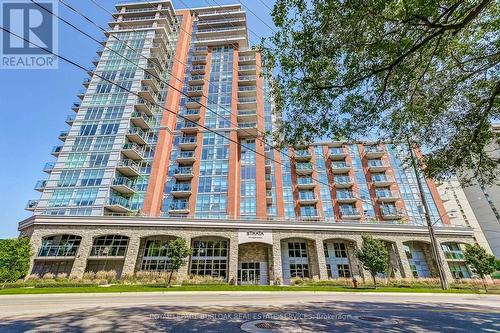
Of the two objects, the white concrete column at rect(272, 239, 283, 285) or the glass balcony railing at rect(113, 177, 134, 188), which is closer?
the white concrete column at rect(272, 239, 283, 285)

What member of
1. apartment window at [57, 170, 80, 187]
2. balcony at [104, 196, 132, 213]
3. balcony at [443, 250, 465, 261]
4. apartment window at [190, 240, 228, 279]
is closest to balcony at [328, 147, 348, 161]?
balcony at [443, 250, 465, 261]

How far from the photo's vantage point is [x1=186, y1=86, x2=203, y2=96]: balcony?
5050cm

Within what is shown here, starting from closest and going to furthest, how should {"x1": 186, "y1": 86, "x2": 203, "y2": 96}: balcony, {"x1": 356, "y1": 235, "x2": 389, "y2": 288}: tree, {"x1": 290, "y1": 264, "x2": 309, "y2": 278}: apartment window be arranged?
{"x1": 356, "y1": 235, "x2": 389, "y2": 288}: tree
{"x1": 290, "y1": 264, "x2": 309, "y2": 278}: apartment window
{"x1": 186, "y1": 86, "x2": 203, "y2": 96}: balcony

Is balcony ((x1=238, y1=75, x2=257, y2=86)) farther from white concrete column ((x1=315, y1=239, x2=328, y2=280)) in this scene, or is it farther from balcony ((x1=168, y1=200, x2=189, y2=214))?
white concrete column ((x1=315, y1=239, x2=328, y2=280))

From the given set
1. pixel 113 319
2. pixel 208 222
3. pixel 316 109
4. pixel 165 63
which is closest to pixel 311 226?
pixel 208 222

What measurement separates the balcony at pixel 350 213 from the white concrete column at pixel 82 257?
40.1 metres

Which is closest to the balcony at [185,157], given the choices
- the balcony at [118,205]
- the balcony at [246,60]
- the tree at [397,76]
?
the balcony at [118,205]

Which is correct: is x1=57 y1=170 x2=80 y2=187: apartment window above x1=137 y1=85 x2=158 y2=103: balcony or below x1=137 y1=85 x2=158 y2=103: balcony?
below

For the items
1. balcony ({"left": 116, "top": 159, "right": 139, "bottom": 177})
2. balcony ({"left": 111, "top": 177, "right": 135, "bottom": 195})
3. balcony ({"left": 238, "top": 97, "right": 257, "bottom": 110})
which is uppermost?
balcony ({"left": 238, "top": 97, "right": 257, "bottom": 110})

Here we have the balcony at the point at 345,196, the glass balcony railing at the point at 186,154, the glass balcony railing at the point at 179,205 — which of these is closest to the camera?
the glass balcony railing at the point at 179,205

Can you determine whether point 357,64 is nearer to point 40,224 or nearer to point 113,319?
point 113,319

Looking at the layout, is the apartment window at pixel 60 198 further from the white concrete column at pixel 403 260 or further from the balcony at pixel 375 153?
the balcony at pixel 375 153

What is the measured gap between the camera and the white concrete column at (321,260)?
3155cm

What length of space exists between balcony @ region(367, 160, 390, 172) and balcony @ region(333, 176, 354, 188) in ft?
17.0
